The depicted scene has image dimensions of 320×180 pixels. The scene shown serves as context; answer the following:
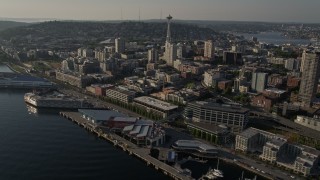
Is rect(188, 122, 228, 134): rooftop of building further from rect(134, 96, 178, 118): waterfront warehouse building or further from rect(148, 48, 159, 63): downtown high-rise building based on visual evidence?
rect(148, 48, 159, 63): downtown high-rise building

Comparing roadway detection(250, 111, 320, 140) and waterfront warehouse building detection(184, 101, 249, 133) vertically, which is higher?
waterfront warehouse building detection(184, 101, 249, 133)

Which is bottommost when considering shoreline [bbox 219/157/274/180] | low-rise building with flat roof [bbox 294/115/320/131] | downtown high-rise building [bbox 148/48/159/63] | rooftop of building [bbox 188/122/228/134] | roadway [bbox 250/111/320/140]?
shoreline [bbox 219/157/274/180]

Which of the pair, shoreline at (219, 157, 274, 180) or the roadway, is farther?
the roadway

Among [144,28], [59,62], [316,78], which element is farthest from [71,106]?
[144,28]

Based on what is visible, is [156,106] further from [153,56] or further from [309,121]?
[153,56]

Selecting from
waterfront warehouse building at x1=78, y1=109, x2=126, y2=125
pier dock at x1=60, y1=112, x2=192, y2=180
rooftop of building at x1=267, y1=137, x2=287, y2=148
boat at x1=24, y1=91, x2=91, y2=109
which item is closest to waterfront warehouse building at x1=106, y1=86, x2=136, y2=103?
boat at x1=24, y1=91, x2=91, y2=109
